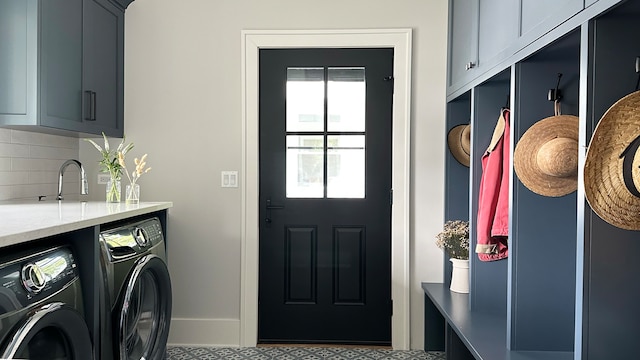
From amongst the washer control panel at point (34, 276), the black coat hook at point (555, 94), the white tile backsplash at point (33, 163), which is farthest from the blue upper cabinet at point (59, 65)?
the black coat hook at point (555, 94)

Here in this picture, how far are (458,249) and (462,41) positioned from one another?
116cm

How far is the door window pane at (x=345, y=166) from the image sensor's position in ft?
11.7

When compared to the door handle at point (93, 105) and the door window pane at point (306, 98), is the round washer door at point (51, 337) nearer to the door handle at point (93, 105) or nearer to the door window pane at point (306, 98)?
the door handle at point (93, 105)

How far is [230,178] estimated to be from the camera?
3.55 metres

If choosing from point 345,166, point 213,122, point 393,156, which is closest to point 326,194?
point 345,166

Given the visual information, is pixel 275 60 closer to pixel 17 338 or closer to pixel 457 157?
pixel 457 157

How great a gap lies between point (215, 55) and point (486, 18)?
1691 mm

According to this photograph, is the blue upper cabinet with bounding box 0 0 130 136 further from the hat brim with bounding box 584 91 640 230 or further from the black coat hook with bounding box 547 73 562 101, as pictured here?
the hat brim with bounding box 584 91 640 230

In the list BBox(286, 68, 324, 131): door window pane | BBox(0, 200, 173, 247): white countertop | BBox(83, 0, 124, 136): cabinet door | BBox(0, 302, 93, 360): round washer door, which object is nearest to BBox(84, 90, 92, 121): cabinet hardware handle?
BBox(83, 0, 124, 136): cabinet door

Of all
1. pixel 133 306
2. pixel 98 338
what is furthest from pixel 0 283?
pixel 133 306

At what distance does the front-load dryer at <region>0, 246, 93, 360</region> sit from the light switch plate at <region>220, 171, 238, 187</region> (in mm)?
1671

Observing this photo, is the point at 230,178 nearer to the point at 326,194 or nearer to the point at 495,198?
the point at 326,194

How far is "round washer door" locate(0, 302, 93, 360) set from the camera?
1444mm

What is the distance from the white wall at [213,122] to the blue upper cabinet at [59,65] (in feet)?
0.80
